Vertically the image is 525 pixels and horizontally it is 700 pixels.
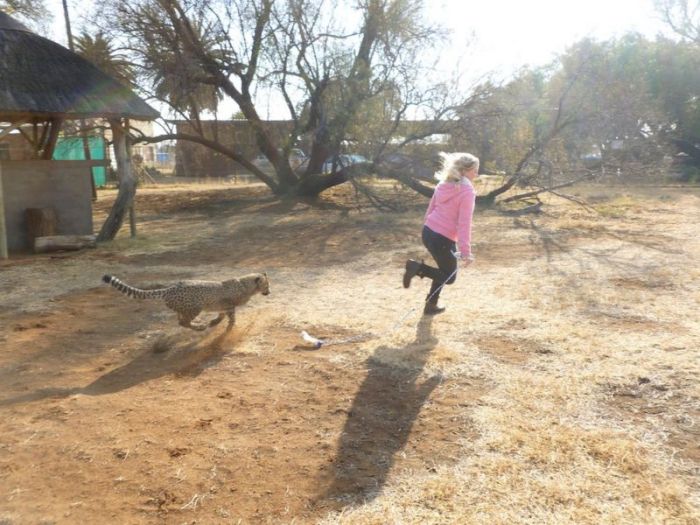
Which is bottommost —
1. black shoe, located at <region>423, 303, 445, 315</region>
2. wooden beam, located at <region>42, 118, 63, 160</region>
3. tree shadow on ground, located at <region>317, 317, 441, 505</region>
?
tree shadow on ground, located at <region>317, 317, 441, 505</region>

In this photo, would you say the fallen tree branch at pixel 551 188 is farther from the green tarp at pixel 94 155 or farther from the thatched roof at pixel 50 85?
the green tarp at pixel 94 155

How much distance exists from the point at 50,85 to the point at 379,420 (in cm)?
947

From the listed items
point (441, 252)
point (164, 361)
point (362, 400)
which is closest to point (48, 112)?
point (164, 361)

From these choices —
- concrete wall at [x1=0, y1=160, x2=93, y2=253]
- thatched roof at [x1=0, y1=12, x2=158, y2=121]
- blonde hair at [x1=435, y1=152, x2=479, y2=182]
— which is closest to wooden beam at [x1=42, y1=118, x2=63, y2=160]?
thatched roof at [x1=0, y1=12, x2=158, y2=121]

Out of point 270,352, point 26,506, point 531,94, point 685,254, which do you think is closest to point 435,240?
point 270,352

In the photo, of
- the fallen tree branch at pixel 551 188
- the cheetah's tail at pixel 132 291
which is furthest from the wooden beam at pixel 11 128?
the fallen tree branch at pixel 551 188

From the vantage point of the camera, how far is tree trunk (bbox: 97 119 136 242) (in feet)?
39.0

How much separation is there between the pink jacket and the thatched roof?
743 centimetres

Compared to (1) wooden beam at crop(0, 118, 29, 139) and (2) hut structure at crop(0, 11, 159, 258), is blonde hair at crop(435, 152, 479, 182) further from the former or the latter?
(1) wooden beam at crop(0, 118, 29, 139)

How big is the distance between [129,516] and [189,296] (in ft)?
9.17

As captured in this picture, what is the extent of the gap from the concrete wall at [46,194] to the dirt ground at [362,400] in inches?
104

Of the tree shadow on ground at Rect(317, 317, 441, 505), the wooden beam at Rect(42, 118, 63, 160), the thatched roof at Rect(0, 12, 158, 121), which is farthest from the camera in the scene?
the wooden beam at Rect(42, 118, 63, 160)

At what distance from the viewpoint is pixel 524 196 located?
52.7 ft

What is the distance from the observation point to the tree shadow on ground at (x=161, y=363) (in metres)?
4.47
